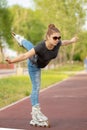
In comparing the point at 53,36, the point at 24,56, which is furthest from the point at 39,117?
the point at 53,36

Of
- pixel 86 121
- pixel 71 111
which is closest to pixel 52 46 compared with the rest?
pixel 86 121

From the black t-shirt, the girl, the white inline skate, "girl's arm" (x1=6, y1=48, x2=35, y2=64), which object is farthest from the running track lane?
"girl's arm" (x1=6, y1=48, x2=35, y2=64)

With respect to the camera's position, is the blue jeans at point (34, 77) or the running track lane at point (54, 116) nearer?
the blue jeans at point (34, 77)

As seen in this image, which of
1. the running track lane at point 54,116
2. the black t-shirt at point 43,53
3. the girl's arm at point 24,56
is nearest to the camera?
the girl's arm at point 24,56

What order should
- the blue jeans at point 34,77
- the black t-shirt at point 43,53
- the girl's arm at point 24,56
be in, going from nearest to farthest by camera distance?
the girl's arm at point 24,56
the black t-shirt at point 43,53
the blue jeans at point 34,77

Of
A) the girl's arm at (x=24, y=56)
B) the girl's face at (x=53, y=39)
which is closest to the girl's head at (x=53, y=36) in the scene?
the girl's face at (x=53, y=39)

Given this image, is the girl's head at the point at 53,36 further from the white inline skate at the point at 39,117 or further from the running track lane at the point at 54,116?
the running track lane at the point at 54,116

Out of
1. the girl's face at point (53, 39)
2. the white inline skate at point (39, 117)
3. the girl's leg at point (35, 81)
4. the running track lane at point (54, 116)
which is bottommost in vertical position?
the running track lane at point (54, 116)

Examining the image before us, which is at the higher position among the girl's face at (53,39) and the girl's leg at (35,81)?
the girl's face at (53,39)

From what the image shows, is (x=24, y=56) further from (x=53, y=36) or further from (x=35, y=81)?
(x=35, y=81)

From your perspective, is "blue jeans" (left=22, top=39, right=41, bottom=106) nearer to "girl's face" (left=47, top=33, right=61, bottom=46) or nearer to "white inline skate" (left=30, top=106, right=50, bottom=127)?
"white inline skate" (left=30, top=106, right=50, bottom=127)

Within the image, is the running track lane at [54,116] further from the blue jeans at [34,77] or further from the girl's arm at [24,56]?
the girl's arm at [24,56]

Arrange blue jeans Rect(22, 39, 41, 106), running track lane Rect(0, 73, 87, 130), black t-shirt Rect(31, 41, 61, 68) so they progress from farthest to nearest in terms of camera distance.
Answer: running track lane Rect(0, 73, 87, 130) < blue jeans Rect(22, 39, 41, 106) < black t-shirt Rect(31, 41, 61, 68)

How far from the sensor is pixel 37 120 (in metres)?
9.08
